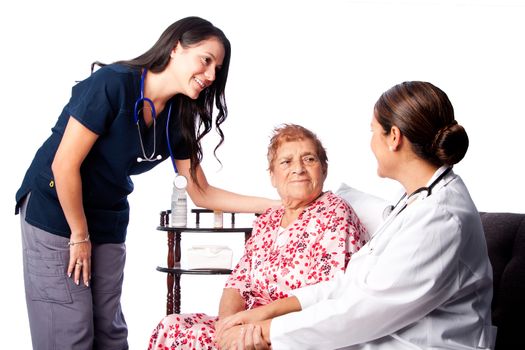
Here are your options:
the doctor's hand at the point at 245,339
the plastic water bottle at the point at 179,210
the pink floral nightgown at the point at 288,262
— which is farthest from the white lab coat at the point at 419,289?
the plastic water bottle at the point at 179,210

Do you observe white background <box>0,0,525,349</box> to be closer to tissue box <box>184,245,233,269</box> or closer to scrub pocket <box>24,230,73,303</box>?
tissue box <box>184,245,233,269</box>

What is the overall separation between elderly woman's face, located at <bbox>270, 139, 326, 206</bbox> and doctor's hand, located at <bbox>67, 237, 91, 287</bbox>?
65cm

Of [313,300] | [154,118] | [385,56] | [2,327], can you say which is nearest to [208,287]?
[2,327]

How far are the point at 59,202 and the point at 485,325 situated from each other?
4.36 ft

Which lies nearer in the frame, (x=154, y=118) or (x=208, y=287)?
(x=154, y=118)

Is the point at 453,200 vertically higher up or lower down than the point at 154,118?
lower down

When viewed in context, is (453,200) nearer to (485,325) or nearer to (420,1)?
(485,325)

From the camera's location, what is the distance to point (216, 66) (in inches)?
94.1

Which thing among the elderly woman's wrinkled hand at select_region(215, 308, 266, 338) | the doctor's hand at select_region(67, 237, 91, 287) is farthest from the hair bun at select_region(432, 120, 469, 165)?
the doctor's hand at select_region(67, 237, 91, 287)

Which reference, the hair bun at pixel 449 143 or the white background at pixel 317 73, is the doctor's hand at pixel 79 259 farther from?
the white background at pixel 317 73

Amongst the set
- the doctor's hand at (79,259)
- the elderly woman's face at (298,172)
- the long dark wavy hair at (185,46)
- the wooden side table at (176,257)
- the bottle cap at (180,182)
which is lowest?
the wooden side table at (176,257)

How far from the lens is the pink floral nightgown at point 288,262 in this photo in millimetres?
2227

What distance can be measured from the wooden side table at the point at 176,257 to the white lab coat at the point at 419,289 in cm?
129

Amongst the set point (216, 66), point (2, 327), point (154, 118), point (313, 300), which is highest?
point (216, 66)
